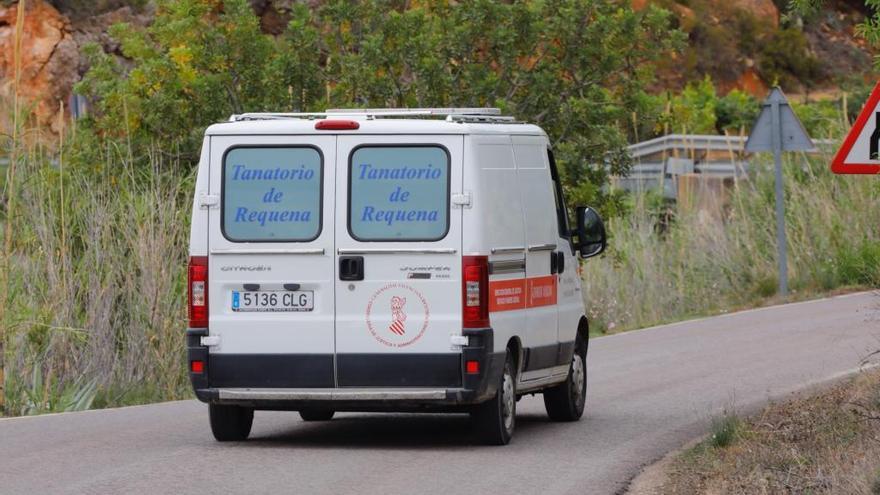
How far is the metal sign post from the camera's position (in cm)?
2570

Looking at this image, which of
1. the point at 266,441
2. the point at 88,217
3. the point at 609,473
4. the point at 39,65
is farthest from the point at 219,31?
the point at 39,65

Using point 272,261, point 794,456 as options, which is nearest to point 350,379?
point 272,261

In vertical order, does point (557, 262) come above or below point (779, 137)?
below

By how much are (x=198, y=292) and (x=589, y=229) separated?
3.23 metres

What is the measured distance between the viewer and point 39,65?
41.1 metres

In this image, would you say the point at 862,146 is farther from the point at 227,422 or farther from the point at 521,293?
the point at 227,422

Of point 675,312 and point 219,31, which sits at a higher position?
point 219,31

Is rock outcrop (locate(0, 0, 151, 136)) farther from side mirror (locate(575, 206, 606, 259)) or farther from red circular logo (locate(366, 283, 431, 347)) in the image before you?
red circular logo (locate(366, 283, 431, 347))

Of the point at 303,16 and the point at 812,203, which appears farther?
the point at 812,203

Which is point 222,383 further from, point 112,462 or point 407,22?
point 407,22

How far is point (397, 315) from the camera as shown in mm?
11523

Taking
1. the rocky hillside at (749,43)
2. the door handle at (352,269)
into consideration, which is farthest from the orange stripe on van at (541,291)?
the rocky hillside at (749,43)

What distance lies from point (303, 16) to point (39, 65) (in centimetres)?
1882

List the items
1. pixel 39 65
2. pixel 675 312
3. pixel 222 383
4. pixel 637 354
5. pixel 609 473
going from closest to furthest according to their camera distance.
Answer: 1. pixel 609 473
2. pixel 222 383
3. pixel 637 354
4. pixel 675 312
5. pixel 39 65
